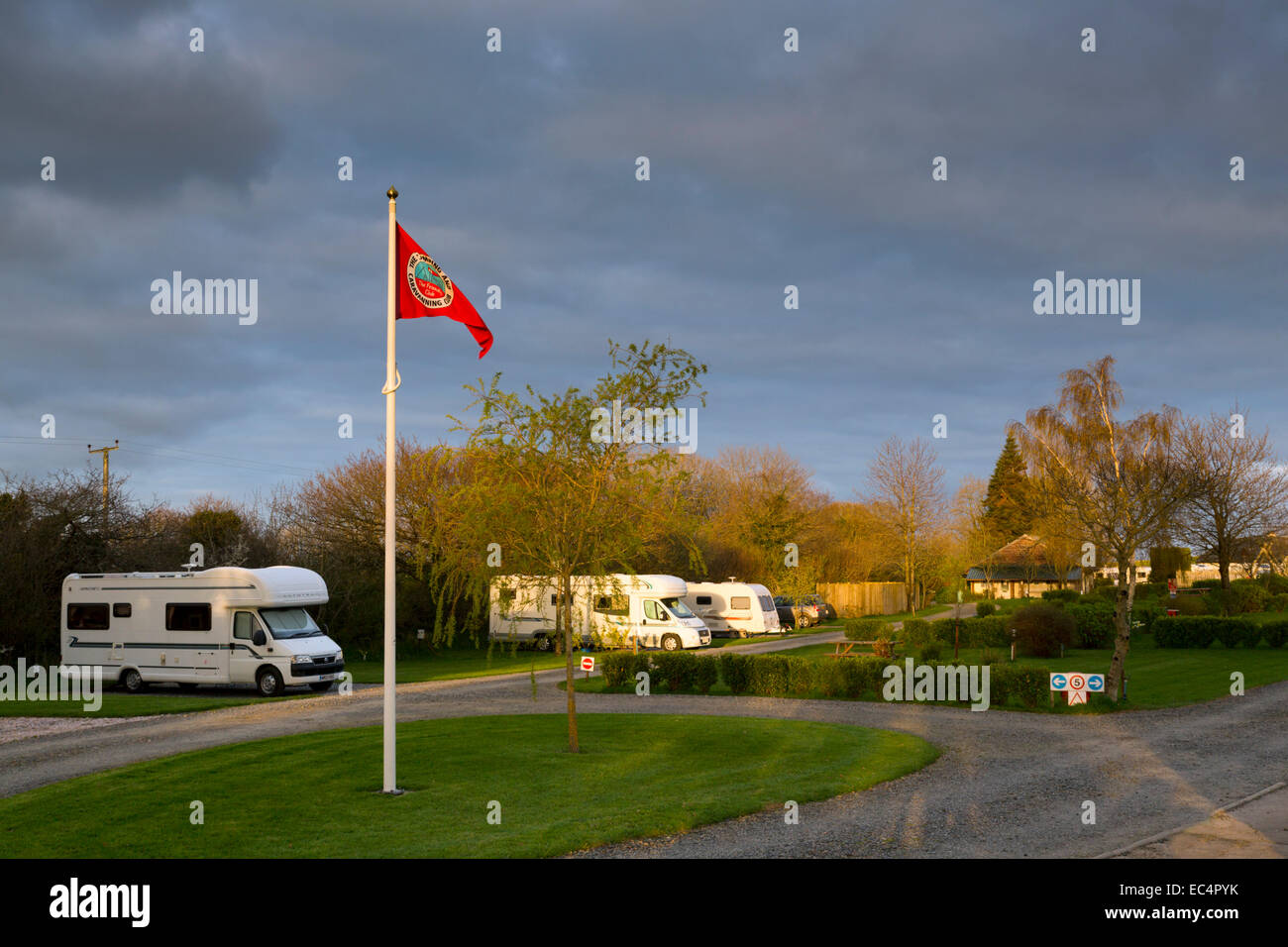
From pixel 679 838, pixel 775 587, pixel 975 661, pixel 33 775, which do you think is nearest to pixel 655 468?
pixel 679 838

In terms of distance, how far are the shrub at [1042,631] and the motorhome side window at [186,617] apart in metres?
21.5

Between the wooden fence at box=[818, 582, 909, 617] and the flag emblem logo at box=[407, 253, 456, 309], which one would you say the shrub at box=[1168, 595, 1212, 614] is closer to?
the wooden fence at box=[818, 582, 909, 617]

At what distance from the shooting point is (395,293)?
11.2 meters

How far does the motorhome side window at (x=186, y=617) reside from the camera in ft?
75.8

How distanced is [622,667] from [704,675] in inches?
86.2

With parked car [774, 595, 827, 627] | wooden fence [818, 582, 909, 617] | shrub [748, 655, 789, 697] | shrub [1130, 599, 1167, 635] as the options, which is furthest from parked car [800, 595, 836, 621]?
shrub [748, 655, 789, 697]

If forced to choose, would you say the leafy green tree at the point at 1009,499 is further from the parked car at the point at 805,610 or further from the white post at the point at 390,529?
the white post at the point at 390,529

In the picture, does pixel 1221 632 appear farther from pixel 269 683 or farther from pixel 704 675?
pixel 269 683

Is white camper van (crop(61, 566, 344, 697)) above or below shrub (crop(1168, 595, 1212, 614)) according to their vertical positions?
above

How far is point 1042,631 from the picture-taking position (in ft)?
91.4

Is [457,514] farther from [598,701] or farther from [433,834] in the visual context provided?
[598,701]

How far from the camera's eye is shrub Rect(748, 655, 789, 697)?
863 inches

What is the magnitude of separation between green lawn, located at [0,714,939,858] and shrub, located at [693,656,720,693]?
5992mm

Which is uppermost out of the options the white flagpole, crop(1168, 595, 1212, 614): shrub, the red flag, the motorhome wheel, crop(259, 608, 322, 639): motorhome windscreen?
the red flag
